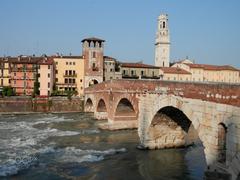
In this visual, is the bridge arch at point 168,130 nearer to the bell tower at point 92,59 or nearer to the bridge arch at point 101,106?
the bridge arch at point 101,106

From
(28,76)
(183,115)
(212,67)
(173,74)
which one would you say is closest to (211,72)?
(212,67)

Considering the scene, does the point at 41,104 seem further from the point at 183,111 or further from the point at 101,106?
the point at 183,111

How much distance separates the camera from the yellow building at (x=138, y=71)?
70.4m

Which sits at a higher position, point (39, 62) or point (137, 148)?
point (39, 62)

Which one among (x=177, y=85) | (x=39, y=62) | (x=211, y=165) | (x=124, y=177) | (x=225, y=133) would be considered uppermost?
(x=39, y=62)

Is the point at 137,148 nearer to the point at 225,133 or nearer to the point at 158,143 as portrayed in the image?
the point at 158,143

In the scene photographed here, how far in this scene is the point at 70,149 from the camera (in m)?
24.9

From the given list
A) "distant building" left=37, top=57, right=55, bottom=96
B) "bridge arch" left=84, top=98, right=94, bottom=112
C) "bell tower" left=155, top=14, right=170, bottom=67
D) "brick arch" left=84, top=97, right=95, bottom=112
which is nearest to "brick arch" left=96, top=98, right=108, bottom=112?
"brick arch" left=84, top=97, right=95, bottom=112

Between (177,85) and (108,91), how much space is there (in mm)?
19402

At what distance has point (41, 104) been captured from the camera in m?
53.1

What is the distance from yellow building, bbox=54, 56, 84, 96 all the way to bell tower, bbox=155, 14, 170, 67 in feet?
91.9

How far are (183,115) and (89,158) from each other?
6.61 m

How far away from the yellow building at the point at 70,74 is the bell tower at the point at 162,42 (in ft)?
91.9

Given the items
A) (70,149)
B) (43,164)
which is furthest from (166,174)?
(70,149)
